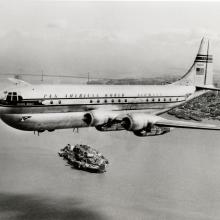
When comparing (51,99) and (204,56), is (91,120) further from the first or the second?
(204,56)

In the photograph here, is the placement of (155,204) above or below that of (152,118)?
below

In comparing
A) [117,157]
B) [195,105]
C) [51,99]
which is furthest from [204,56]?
[117,157]

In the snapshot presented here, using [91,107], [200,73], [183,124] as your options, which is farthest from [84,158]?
[183,124]

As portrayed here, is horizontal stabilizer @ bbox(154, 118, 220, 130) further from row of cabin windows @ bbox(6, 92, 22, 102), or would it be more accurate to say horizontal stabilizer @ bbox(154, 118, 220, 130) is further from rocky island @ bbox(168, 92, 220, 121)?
rocky island @ bbox(168, 92, 220, 121)

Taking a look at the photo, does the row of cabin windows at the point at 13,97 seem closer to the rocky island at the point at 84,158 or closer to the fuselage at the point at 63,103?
the fuselage at the point at 63,103

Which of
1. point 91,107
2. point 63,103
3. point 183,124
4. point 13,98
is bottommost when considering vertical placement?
point 183,124

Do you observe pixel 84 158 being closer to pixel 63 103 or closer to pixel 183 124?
pixel 183 124
